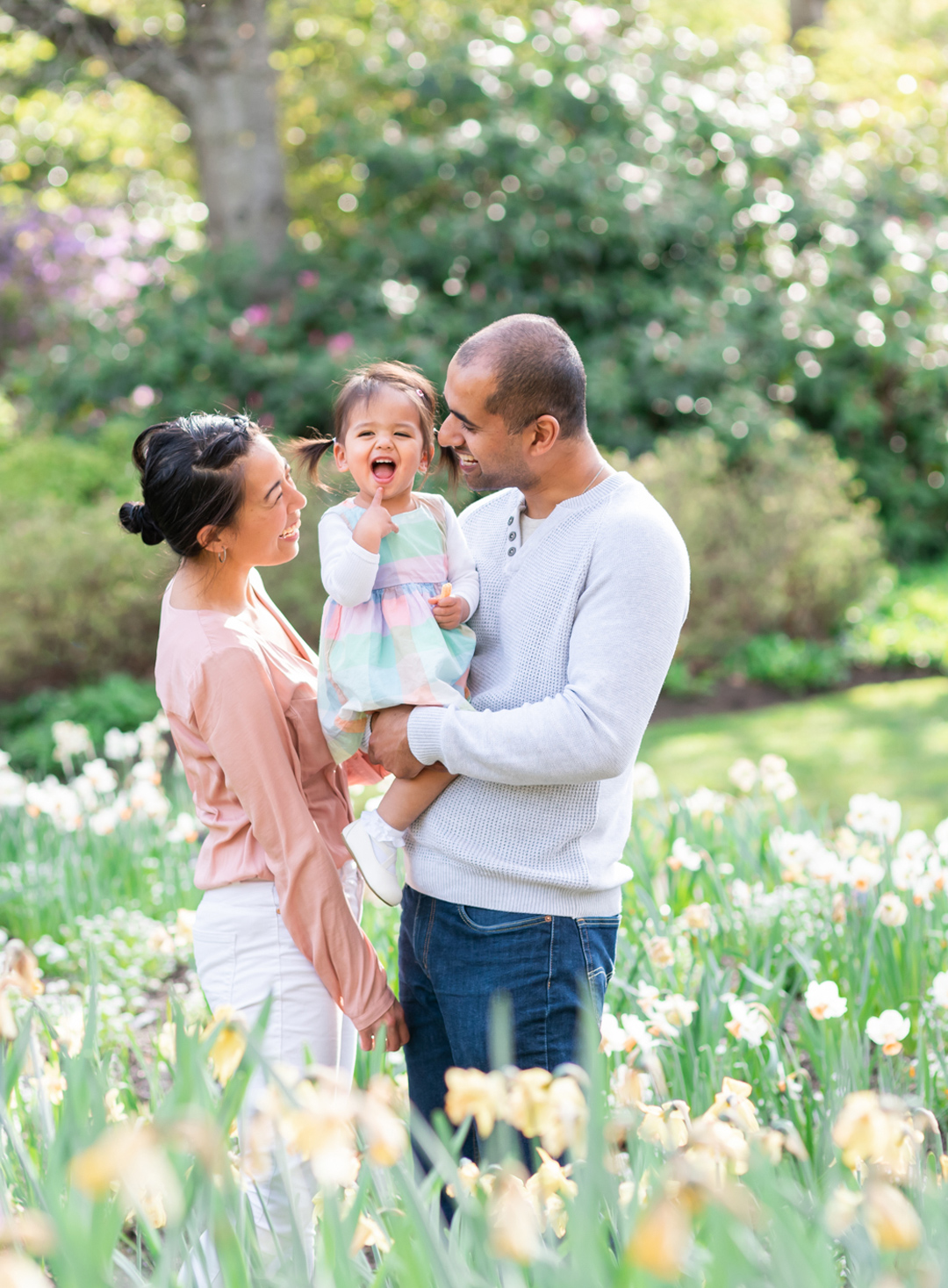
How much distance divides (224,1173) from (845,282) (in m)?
8.85

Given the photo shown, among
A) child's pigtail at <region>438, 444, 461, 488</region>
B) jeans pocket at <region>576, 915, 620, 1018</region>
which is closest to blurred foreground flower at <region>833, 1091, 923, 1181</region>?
jeans pocket at <region>576, 915, 620, 1018</region>

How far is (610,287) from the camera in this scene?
8461 mm

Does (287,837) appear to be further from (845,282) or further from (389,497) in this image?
(845,282)

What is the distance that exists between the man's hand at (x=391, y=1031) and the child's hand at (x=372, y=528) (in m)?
0.77

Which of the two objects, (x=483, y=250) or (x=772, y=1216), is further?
(x=483, y=250)

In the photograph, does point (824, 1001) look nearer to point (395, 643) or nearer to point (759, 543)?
point (395, 643)

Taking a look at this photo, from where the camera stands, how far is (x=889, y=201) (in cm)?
921

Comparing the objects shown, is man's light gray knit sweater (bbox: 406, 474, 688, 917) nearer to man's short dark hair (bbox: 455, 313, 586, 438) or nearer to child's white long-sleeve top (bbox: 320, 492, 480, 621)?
child's white long-sleeve top (bbox: 320, 492, 480, 621)

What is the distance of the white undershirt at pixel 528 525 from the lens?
6.50ft

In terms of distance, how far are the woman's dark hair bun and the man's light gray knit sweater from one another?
0.56 m

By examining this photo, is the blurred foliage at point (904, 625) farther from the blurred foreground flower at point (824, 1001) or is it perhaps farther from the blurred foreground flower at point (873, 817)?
the blurred foreground flower at point (824, 1001)

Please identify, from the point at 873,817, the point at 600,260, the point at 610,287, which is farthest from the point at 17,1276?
the point at 600,260

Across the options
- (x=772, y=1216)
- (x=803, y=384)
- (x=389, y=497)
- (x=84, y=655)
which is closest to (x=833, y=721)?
(x=803, y=384)

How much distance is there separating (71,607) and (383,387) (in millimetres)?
4845
